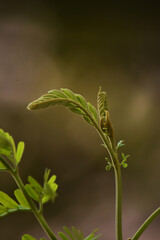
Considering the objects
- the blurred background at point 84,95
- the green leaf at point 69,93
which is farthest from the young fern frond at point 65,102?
the blurred background at point 84,95

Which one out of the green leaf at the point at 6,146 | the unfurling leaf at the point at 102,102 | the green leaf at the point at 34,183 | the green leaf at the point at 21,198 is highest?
the unfurling leaf at the point at 102,102

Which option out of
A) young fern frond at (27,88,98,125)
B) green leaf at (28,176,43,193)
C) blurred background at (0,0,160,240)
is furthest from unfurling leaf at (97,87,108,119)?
blurred background at (0,0,160,240)

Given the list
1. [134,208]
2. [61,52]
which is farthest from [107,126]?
[61,52]

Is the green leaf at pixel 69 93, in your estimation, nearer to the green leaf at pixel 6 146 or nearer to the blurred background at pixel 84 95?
the green leaf at pixel 6 146

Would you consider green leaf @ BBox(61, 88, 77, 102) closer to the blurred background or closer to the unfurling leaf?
the unfurling leaf

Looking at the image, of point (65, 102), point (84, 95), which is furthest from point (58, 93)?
point (84, 95)

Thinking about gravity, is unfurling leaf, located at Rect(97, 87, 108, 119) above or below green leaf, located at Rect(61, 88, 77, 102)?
below
